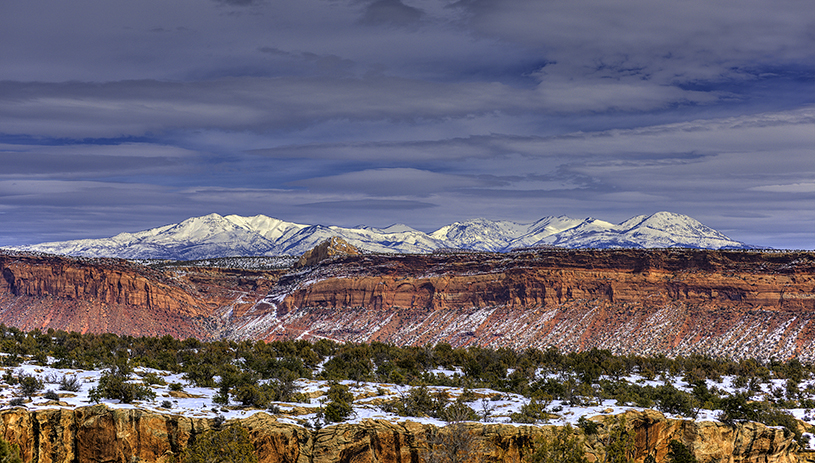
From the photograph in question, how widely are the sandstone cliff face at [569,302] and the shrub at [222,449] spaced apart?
74723 millimetres

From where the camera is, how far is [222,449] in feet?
86.7

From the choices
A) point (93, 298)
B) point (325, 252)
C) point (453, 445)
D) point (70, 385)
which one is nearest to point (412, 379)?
point (453, 445)

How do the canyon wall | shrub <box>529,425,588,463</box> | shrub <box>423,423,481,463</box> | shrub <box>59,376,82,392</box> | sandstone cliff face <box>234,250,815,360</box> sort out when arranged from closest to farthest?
shrub <box>529,425,588,463</box>, shrub <box>423,423,481,463</box>, shrub <box>59,376,82,392</box>, sandstone cliff face <box>234,250,815,360</box>, the canyon wall

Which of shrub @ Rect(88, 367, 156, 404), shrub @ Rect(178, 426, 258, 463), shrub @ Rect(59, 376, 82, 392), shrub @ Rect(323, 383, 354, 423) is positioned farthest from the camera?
shrub @ Rect(59, 376, 82, 392)

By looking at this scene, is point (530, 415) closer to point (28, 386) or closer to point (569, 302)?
point (28, 386)

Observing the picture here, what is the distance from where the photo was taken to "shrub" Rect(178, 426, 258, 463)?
85.6ft

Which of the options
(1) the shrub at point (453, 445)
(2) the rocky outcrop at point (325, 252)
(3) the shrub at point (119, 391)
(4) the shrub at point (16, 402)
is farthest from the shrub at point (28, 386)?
(2) the rocky outcrop at point (325, 252)

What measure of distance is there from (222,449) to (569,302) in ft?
329

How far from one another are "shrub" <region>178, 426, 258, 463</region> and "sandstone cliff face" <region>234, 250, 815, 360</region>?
245 ft

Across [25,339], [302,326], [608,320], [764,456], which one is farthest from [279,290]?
[764,456]

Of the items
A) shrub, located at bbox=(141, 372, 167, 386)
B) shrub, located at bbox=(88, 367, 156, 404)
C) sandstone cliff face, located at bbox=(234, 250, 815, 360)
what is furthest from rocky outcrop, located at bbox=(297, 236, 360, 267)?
shrub, located at bbox=(88, 367, 156, 404)

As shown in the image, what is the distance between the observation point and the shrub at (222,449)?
85.6 feet

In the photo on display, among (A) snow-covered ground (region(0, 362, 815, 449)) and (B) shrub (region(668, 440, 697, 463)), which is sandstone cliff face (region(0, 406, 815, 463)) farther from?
(B) shrub (region(668, 440, 697, 463))

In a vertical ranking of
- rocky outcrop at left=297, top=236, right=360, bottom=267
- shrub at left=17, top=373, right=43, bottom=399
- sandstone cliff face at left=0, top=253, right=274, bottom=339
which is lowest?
sandstone cliff face at left=0, top=253, right=274, bottom=339
